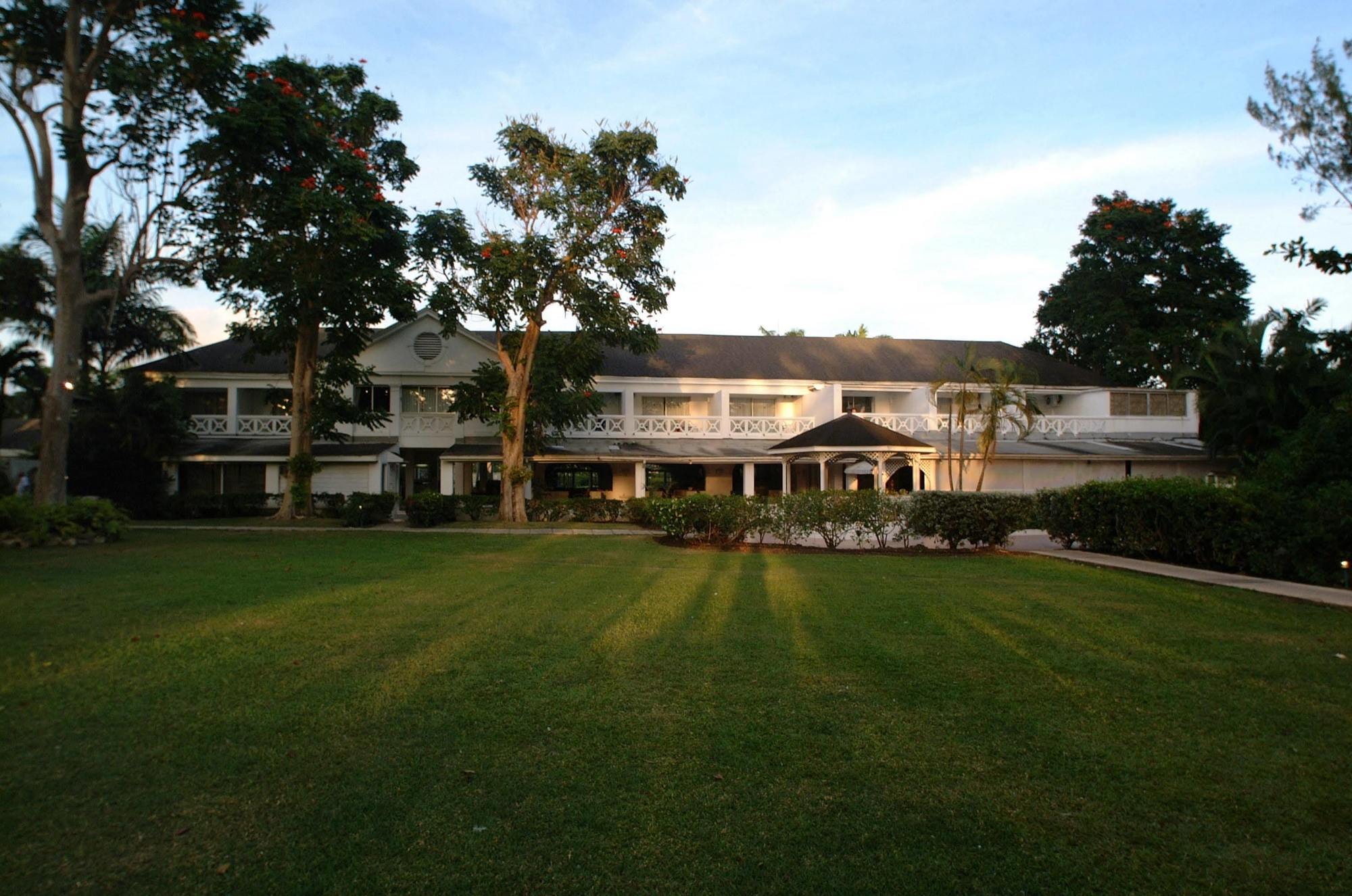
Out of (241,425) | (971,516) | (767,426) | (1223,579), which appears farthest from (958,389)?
(241,425)

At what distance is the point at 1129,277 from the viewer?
36938 millimetres

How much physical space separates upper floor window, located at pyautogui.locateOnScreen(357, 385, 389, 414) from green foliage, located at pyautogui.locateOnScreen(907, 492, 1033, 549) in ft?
71.7

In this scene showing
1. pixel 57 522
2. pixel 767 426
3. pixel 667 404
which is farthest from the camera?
pixel 667 404

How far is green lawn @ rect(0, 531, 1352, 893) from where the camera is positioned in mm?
3432

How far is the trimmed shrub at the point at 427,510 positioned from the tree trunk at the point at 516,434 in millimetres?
1790

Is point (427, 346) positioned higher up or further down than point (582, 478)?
higher up

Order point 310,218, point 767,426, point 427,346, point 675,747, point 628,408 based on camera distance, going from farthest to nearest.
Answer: point 767,426
point 628,408
point 427,346
point 310,218
point 675,747

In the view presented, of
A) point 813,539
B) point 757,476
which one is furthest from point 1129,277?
point 813,539

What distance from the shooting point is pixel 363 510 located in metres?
24.0

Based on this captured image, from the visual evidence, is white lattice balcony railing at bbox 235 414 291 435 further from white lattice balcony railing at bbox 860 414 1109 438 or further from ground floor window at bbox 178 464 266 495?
white lattice balcony railing at bbox 860 414 1109 438

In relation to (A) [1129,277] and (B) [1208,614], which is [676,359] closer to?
(A) [1129,277]

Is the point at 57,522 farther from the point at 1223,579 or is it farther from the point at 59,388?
the point at 1223,579

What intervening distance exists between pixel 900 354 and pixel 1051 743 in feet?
109

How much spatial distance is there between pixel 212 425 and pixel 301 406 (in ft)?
28.7
